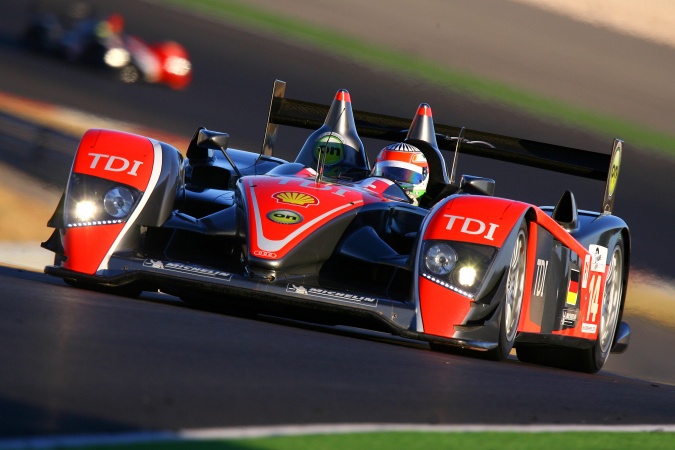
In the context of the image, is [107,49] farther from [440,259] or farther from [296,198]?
[440,259]

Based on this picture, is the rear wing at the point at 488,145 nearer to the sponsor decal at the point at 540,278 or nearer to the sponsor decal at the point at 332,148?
the sponsor decal at the point at 332,148

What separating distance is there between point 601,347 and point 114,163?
3.66m

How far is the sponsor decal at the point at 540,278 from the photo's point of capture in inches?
290

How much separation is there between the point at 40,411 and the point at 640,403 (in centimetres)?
355

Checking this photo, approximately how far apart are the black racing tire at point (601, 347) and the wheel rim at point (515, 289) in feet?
5.06

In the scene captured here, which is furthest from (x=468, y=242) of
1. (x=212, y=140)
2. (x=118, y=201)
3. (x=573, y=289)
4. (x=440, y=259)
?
(x=212, y=140)

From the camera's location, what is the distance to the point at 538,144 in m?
9.95

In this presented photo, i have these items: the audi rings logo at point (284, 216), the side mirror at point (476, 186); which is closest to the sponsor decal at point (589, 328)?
the side mirror at point (476, 186)

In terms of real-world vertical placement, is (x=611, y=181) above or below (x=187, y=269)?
above

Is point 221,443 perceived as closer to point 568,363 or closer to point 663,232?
point 568,363

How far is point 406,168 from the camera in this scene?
871cm

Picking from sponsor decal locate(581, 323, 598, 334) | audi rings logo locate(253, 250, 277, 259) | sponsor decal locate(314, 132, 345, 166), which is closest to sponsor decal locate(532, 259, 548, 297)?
sponsor decal locate(581, 323, 598, 334)

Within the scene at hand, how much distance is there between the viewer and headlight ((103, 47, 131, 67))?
64.8 feet

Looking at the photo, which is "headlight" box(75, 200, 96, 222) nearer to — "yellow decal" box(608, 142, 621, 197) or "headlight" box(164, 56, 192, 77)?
"yellow decal" box(608, 142, 621, 197)
